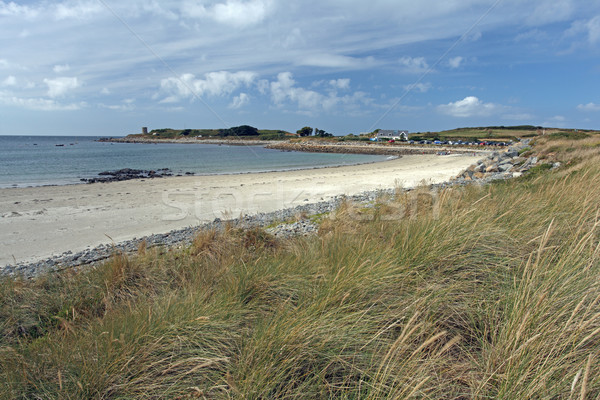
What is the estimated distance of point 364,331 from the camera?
2.43 meters

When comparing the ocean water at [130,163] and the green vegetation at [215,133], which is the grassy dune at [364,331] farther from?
the green vegetation at [215,133]

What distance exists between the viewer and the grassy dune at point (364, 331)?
2.00 meters

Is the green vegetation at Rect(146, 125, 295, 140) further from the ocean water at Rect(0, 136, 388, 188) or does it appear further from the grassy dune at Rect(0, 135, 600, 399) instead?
Result: the grassy dune at Rect(0, 135, 600, 399)

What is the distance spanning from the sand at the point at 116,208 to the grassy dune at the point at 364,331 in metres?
5.50

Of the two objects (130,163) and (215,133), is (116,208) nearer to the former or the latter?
(130,163)

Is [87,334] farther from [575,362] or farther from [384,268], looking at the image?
[575,362]

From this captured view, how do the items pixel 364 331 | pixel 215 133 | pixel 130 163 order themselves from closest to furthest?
pixel 364 331 → pixel 130 163 → pixel 215 133

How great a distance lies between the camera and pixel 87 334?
2656 mm

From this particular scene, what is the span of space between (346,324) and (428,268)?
1.18 m

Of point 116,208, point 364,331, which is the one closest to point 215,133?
point 116,208

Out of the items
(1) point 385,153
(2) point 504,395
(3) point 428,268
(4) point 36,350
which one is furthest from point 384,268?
(1) point 385,153

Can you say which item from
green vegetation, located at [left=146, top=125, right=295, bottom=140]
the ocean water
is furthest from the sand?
green vegetation, located at [left=146, top=125, right=295, bottom=140]

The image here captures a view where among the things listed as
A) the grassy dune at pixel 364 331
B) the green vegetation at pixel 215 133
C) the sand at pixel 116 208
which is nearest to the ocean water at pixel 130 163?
the sand at pixel 116 208

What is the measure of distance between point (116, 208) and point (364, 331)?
50.7 ft
